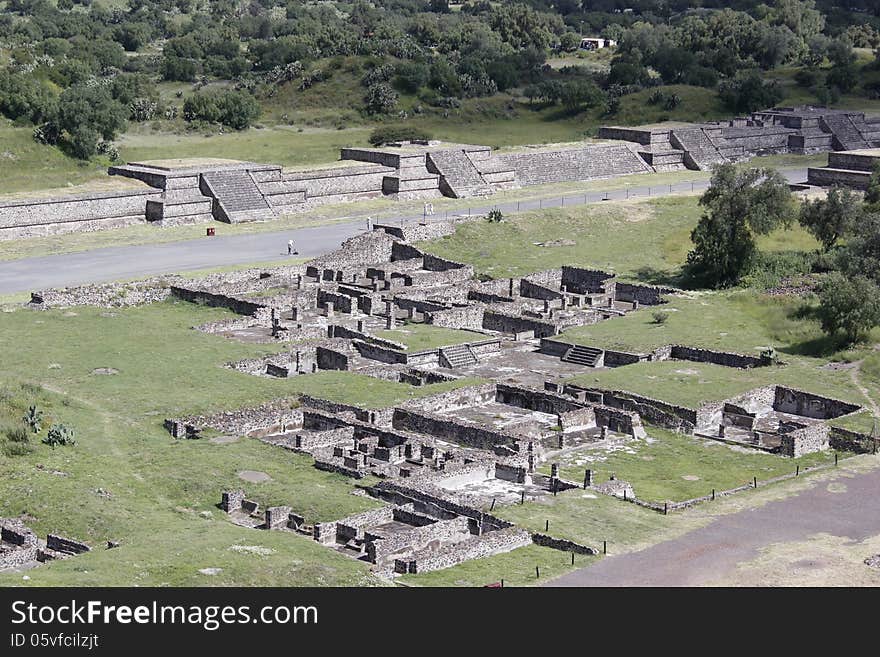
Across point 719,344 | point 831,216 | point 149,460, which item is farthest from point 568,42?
point 149,460

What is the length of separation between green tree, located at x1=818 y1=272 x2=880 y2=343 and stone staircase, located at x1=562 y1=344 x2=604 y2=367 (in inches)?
375

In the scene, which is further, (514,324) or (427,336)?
(514,324)

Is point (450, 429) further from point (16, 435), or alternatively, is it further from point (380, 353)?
point (16, 435)

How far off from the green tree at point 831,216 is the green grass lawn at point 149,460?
95.6ft

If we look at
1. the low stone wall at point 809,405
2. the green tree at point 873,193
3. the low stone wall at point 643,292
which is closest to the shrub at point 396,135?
the green tree at point 873,193

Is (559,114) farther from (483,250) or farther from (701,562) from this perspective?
(701,562)

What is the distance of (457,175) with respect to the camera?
106375mm

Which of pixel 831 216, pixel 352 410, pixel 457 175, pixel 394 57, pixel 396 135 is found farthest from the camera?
pixel 394 57

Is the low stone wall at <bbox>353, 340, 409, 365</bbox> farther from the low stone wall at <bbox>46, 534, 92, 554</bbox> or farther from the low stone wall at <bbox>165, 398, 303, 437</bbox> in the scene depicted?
the low stone wall at <bbox>46, 534, 92, 554</bbox>

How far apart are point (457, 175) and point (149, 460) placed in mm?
58899

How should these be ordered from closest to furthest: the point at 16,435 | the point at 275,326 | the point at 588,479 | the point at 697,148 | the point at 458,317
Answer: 1. the point at 16,435
2. the point at 588,479
3. the point at 275,326
4. the point at 458,317
5. the point at 697,148

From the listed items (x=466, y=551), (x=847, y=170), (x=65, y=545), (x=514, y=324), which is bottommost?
(x=65, y=545)

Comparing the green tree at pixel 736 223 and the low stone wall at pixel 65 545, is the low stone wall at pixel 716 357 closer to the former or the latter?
the green tree at pixel 736 223

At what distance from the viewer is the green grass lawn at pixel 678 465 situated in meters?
50.7
